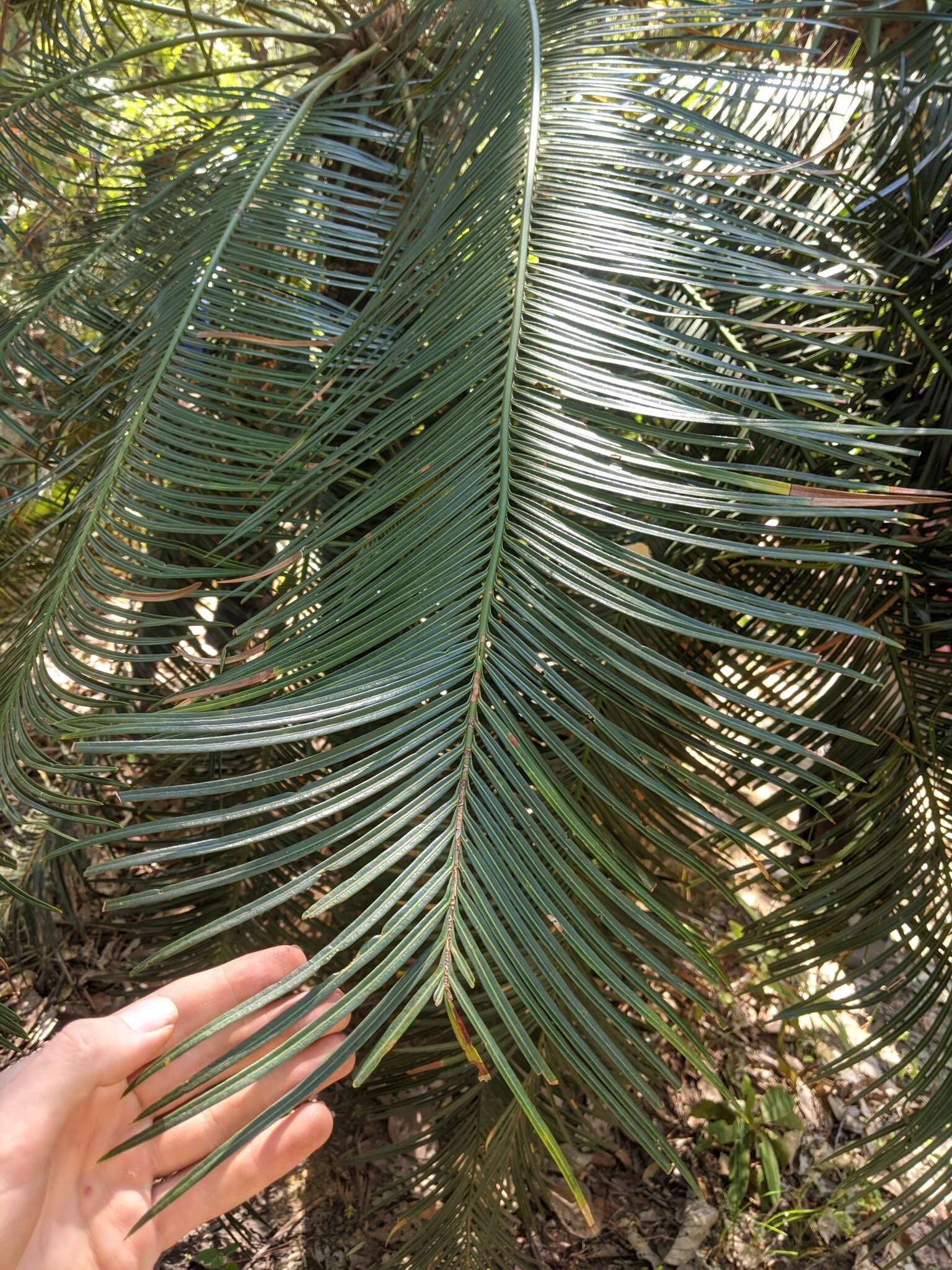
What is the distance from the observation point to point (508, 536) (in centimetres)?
57

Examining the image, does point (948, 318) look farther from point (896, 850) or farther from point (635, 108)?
point (896, 850)

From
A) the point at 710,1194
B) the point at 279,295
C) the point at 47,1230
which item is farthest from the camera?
the point at 710,1194

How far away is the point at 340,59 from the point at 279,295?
64 centimetres

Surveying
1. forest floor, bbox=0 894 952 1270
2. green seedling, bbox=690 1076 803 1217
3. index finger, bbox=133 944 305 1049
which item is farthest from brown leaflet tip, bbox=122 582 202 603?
green seedling, bbox=690 1076 803 1217

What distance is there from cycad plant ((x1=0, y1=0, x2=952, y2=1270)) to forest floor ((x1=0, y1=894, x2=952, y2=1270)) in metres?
0.19

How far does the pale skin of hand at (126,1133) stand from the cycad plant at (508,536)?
0.29 feet

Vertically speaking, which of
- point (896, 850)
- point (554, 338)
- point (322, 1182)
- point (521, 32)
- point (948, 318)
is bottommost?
point (322, 1182)

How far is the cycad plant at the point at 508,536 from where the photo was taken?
454 mm

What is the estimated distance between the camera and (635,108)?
866mm

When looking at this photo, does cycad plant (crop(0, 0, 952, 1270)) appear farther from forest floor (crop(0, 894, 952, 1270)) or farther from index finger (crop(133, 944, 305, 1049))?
forest floor (crop(0, 894, 952, 1270))

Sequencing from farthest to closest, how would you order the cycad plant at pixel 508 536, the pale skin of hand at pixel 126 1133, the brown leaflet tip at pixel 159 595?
the brown leaflet tip at pixel 159 595 → the pale skin of hand at pixel 126 1133 → the cycad plant at pixel 508 536

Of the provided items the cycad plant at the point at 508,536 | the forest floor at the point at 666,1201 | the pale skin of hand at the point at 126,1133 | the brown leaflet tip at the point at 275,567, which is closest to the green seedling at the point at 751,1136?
the forest floor at the point at 666,1201

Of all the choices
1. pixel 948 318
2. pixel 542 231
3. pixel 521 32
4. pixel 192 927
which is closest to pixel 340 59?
pixel 521 32

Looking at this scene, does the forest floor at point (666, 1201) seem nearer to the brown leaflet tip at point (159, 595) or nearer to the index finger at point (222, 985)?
the index finger at point (222, 985)
